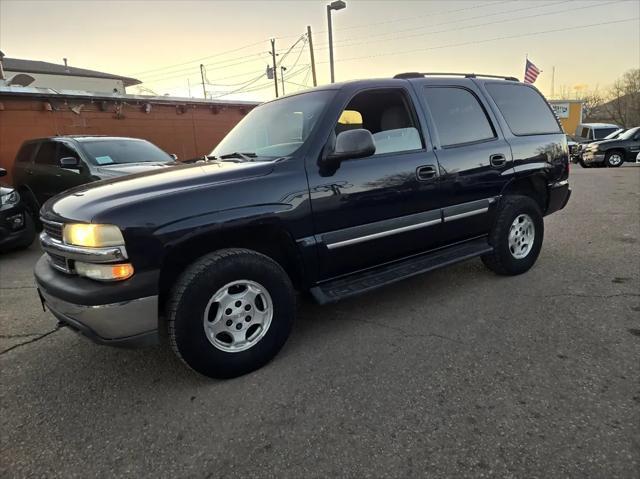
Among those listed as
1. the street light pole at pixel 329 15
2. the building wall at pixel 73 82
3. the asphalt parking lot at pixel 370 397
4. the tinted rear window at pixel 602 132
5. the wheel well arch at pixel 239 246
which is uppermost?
the building wall at pixel 73 82

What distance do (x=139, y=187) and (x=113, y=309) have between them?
769 mm

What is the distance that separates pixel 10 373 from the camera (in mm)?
3002

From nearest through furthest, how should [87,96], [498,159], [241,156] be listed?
[241,156] < [498,159] < [87,96]

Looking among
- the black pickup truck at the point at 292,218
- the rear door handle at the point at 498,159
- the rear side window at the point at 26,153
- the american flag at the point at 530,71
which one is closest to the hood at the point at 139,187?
the black pickup truck at the point at 292,218

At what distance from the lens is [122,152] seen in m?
7.27

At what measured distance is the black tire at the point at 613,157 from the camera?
719 inches

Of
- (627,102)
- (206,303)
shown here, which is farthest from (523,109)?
(627,102)

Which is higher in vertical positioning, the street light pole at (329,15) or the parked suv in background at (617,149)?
the street light pole at (329,15)

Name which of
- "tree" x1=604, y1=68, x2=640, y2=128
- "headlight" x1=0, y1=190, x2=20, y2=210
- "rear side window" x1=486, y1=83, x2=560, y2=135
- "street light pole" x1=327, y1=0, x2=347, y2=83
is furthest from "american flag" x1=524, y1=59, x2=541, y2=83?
"tree" x1=604, y1=68, x2=640, y2=128

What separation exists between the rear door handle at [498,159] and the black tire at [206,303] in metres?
2.31

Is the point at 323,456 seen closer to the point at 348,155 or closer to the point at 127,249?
the point at 127,249

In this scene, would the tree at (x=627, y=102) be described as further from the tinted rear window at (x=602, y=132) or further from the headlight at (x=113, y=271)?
the headlight at (x=113, y=271)

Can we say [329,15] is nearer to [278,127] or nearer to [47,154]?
[47,154]

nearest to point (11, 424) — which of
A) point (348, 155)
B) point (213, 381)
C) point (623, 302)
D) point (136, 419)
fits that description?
point (136, 419)
